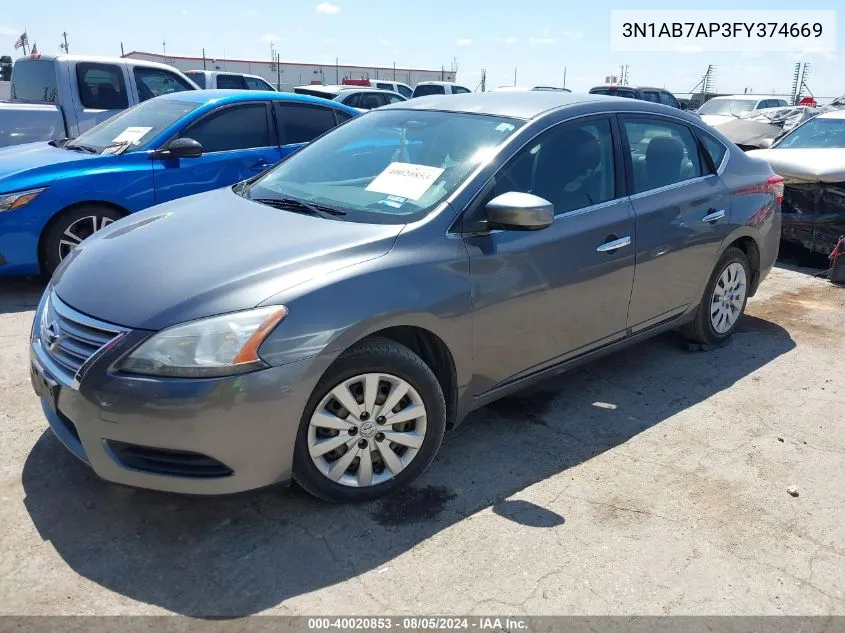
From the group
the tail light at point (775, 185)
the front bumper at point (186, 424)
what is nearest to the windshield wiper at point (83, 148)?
the front bumper at point (186, 424)

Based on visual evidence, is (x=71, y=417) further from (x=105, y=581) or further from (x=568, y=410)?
(x=568, y=410)

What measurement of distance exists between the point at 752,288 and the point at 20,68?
887 cm

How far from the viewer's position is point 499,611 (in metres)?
2.44

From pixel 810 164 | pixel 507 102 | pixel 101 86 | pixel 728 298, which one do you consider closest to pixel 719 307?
pixel 728 298

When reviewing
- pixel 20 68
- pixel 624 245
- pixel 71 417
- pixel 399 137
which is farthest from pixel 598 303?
pixel 20 68

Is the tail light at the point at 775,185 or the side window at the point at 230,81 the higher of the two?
the side window at the point at 230,81

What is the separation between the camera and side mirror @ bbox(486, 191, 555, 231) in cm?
306

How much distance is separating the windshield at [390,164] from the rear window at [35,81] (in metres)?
5.87

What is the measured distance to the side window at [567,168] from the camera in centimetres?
343

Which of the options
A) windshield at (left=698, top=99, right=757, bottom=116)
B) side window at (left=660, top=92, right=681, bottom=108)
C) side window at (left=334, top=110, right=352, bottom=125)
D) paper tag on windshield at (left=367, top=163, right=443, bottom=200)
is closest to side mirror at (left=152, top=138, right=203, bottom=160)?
side window at (left=334, top=110, right=352, bottom=125)

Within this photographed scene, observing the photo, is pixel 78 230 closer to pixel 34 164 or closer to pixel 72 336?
pixel 34 164

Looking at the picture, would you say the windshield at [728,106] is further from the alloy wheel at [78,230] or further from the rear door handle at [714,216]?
the alloy wheel at [78,230]

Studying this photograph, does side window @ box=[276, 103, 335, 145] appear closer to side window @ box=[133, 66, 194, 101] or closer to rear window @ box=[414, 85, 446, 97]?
side window @ box=[133, 66, 194, 101]

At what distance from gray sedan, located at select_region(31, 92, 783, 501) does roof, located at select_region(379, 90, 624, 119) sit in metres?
0.02
